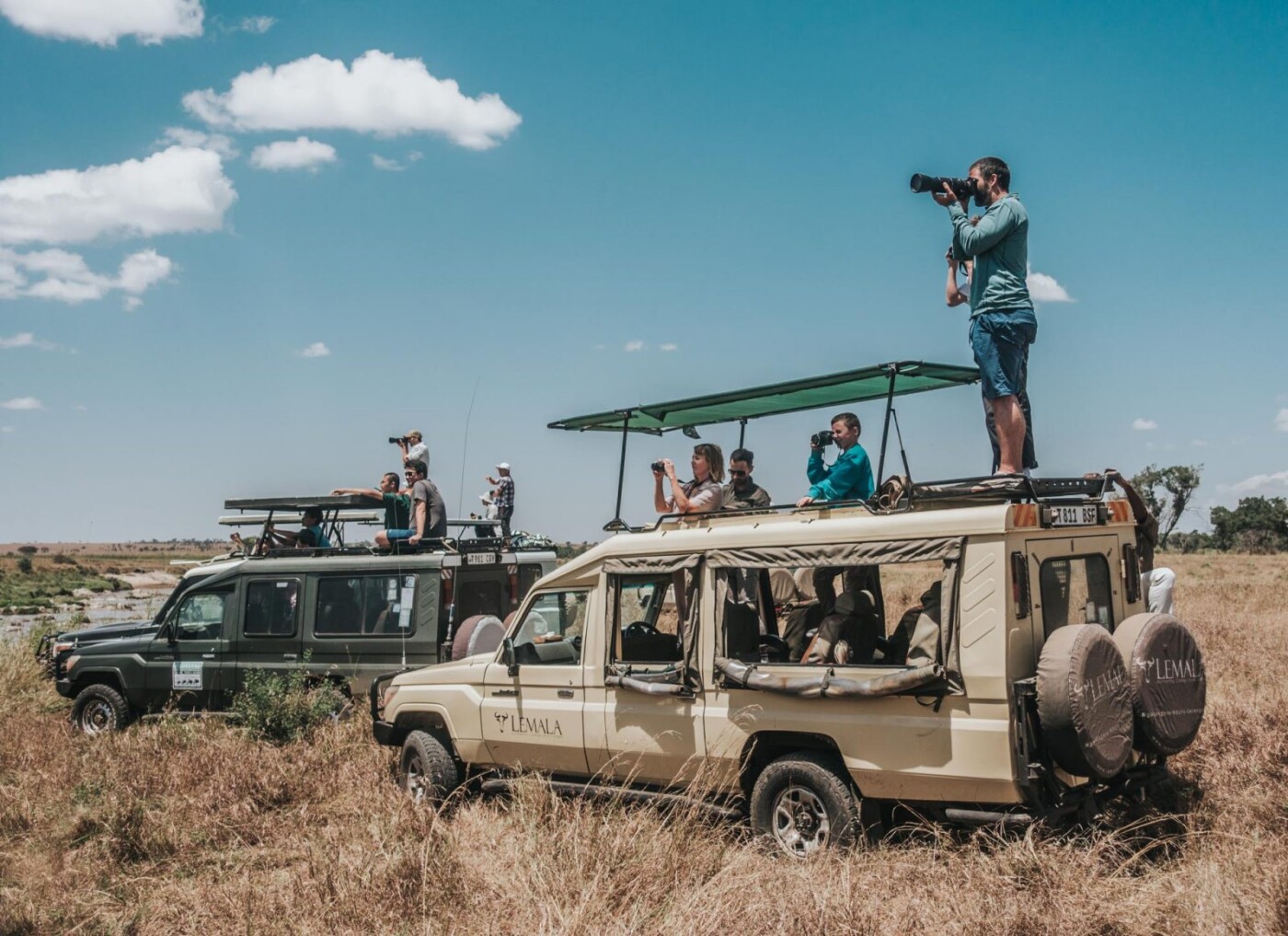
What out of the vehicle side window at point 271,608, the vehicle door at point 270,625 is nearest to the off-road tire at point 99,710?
the vehicle door at point 270,625

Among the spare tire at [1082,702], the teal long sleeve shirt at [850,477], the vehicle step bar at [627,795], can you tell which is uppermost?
the teal long sleeve shirt at [850,477]

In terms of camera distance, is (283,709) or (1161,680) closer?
(1161,680)

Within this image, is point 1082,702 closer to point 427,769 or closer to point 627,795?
point 627,795

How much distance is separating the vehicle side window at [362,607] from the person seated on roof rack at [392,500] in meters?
1.15

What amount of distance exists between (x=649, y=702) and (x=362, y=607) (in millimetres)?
4560

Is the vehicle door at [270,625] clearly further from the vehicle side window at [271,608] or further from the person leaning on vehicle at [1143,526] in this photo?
the person leaning on vehicle at [1143,526]

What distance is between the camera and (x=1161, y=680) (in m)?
6.19

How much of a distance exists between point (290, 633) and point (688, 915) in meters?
7.05

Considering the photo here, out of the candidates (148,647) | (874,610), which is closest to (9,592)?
(148,647)

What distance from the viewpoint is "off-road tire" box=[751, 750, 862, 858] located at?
6.18 meters

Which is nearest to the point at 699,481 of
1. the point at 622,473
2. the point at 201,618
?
the point at 622,473

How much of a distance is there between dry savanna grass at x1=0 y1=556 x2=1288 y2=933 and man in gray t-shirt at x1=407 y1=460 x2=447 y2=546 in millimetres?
2666

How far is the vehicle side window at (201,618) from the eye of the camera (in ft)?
38.7

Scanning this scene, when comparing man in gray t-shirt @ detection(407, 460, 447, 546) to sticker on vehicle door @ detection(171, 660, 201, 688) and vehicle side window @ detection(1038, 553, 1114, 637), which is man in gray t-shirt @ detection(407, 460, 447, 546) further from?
vehicle side window @ detection(1038, 553, 1114, 637)
